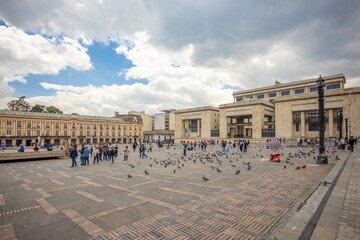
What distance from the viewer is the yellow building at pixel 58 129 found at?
50438mm

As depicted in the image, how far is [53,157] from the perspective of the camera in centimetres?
2159

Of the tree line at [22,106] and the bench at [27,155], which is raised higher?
the tree line at [22,106]

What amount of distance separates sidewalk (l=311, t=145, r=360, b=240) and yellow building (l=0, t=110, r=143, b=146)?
6517 cm

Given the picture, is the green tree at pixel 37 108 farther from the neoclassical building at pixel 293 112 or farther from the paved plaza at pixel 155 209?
the paved plaza at pixel 155 209

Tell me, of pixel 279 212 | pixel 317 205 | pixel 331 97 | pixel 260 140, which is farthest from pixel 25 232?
pixel 331 97

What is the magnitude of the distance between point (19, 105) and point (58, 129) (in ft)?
59.2

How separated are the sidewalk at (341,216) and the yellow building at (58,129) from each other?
65.2 metres

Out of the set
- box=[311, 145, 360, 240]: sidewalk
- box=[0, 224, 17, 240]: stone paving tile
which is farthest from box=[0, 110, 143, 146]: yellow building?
box=[311, 145, 360, 240]: sidewalk

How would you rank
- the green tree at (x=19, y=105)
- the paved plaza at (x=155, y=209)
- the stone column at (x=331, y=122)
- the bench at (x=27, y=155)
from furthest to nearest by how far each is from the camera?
1. the green tree at (x=19, y=105)
2. the stone column at (x=331, y=122)
3. the bench at (x=27, y=155)
4. the paved plaza at (x=155, y=209)

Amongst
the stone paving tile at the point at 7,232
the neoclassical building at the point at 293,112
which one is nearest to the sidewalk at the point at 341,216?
the stone paving tile at the point at 7,232

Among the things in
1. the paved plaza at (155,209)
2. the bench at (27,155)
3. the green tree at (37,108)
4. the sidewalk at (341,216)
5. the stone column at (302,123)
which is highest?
the green tree at (37,108)

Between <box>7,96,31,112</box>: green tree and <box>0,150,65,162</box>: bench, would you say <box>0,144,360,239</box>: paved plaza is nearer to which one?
<box>0,150,65,162</box>: bench

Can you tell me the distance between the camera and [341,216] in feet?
14.2

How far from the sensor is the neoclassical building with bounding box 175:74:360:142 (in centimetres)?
4053
